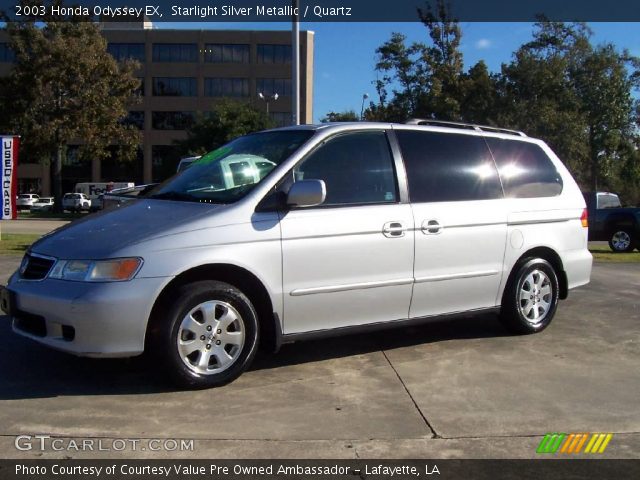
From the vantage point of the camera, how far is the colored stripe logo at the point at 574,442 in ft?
12.0

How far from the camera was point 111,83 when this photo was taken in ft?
127

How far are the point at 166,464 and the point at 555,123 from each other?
30879 millimetres

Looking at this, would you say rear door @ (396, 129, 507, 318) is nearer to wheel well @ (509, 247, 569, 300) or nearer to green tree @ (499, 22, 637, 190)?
wheel well @ (509, 247, 569, 300)

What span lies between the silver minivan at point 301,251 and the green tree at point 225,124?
118 ft

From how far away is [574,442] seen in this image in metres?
3.74

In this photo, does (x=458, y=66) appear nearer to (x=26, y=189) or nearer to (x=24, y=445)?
(x=24, y=445)

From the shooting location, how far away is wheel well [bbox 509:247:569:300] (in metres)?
5.98

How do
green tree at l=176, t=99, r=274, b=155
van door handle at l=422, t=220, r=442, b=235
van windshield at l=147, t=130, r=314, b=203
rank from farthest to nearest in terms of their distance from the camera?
green tree at l=176, t=99, r=274, b=155 → van door handle at l=422, t=220, r=442, b=235 → van windshield at l=147, t=130, r=314, b=203

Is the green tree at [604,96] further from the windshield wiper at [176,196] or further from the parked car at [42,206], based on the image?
the parked car at [42,206]

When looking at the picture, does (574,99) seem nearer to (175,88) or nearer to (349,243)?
(349,243)

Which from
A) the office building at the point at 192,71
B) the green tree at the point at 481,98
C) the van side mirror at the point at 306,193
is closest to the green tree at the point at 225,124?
the green tree at the point at 481,98

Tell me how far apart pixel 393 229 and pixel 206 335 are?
167cm

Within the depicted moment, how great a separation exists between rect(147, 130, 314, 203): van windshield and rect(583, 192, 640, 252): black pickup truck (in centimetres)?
1433

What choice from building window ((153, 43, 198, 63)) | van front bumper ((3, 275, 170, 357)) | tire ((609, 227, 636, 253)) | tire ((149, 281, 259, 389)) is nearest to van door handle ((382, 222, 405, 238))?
tire ((149, 281, 259, 389))
